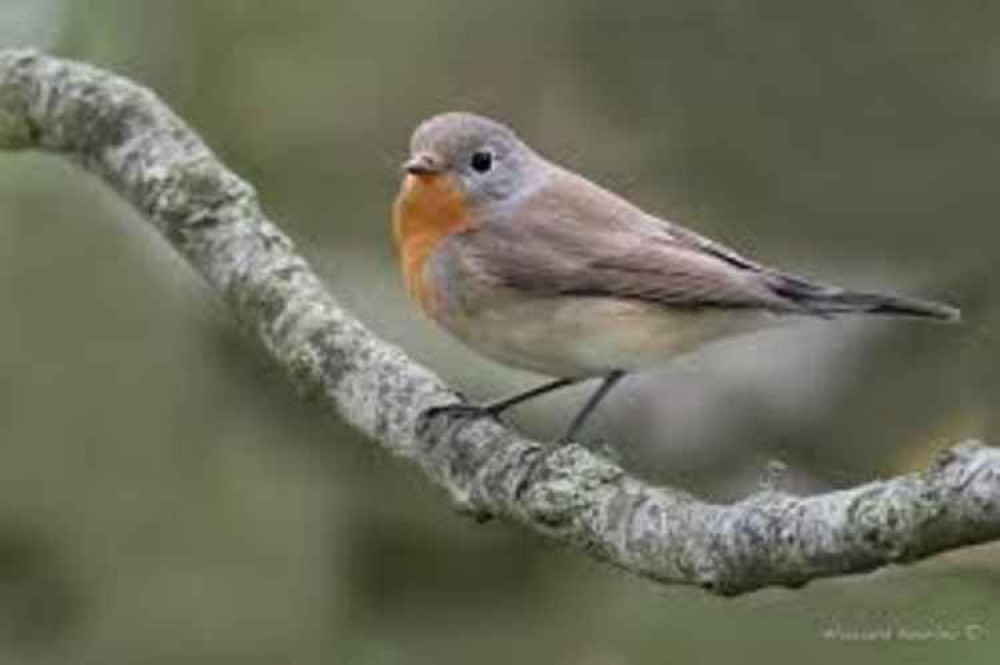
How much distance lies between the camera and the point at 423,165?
3855mm

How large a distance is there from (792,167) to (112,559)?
6.89 ft

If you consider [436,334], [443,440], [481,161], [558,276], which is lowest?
[443,440]

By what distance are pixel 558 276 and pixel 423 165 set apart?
306 mm

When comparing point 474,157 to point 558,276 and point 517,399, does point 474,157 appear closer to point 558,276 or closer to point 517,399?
point 558,276

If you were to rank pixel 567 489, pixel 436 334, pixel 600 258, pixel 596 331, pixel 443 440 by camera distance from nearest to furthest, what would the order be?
pixel 567 489 < pixel 443 440 < pixel 596 331 < pixel 600 258 < pixel 436 334

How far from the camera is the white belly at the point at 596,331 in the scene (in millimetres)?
3627

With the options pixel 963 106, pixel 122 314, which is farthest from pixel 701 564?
pixel 963 106

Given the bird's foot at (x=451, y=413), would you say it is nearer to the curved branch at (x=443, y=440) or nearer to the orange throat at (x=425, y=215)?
the curved branch at (x=443, y=440)

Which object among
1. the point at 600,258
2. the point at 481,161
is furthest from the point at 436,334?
the point at 600,258

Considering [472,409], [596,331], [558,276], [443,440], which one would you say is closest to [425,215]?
[558,276]

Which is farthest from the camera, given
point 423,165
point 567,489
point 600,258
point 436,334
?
point 436,334

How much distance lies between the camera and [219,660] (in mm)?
5711

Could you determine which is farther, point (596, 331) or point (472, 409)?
point (596, 331)

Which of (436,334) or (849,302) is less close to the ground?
(849,302)
